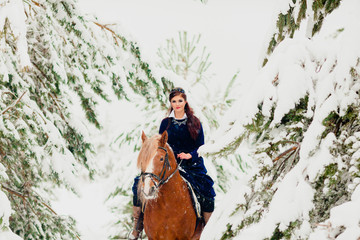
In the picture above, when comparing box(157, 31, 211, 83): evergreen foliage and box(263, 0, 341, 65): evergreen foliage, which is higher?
box(157, 31, 211, 83): evergreen foliage

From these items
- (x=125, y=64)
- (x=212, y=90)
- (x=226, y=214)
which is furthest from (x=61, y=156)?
(x=212, y=90)

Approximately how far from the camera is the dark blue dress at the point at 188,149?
13.0 ft

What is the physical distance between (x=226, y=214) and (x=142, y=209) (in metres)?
2.00

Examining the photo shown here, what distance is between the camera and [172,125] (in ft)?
13.1

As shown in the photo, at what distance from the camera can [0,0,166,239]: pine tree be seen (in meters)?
4.97

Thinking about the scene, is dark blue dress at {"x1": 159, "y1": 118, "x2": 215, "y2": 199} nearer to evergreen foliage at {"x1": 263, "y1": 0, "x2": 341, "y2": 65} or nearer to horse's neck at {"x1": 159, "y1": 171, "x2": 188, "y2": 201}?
horse's neck at {"x1": 159, "y1": 171, "x2": 188, "y2": 201}

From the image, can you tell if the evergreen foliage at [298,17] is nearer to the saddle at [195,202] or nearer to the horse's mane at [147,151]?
the horse's mane at [147,151]

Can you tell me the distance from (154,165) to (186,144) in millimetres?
781

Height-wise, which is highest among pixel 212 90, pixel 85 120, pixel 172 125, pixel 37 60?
pixel 212 90

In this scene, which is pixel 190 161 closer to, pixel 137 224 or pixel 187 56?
pixel 137 224

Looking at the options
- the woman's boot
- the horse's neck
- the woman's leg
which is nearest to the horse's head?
the horse's neck

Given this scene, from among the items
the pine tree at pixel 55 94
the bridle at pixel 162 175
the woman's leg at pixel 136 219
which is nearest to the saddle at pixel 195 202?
the bridle at pixel 162 175

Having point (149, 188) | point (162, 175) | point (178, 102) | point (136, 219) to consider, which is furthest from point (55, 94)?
point (149, 188)

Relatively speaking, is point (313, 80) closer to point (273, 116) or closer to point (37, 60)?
point (273, 116)
